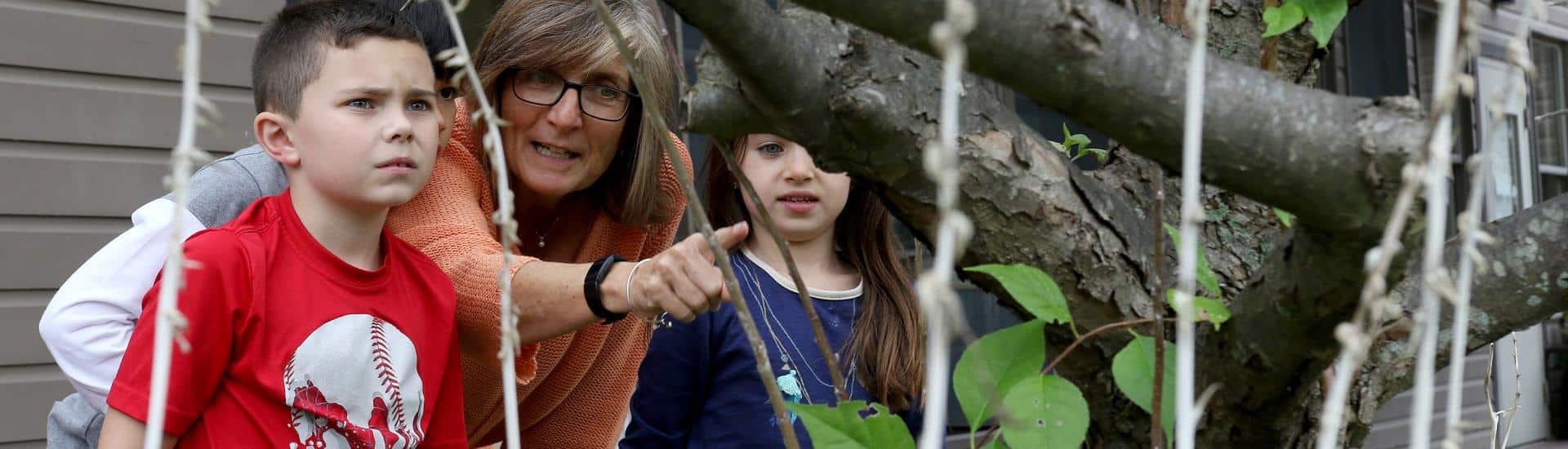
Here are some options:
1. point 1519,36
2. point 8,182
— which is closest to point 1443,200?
point 1519,36

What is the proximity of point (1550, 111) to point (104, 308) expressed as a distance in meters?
10.4

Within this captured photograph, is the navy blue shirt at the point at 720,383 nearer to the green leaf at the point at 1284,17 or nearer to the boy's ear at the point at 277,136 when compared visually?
the boy's ear at the point at 277,136

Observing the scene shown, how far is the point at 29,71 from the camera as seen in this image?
9.94ft

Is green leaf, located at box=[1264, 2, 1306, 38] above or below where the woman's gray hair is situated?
below

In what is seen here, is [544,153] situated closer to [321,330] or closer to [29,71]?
[321,330]

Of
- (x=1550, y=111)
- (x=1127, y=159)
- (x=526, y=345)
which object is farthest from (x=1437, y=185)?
(x=1550, y=111)

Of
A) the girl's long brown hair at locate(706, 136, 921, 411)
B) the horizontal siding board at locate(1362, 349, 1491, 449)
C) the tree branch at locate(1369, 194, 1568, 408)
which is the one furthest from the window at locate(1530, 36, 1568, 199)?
the tree branch at locate(1369, 194, 1568, 408)

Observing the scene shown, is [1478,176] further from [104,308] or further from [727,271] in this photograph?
[104,308]

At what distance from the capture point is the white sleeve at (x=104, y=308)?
1.37 metres

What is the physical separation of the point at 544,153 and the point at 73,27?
192cm

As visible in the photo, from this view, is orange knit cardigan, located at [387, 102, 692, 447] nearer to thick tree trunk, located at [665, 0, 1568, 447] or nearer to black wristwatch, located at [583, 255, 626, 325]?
black wristwatch, located at [583, 255, 626, 325]

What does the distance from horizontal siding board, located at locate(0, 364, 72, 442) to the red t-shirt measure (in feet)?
6.87

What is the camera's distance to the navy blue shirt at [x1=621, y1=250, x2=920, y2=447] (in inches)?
78.5

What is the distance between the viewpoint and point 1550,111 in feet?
30.4
